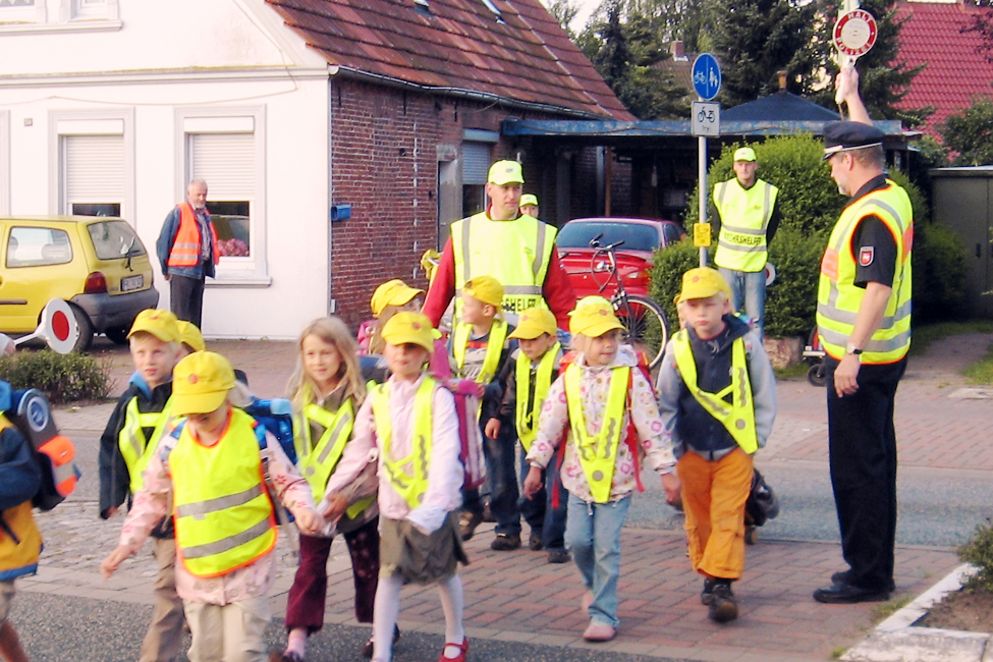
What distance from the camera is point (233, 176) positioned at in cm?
2052

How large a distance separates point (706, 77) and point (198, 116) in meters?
7.95

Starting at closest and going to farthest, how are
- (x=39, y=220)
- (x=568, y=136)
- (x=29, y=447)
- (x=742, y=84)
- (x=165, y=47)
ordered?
(x=29, y=447), (x=39, y=220), (x=165, y=47), (x=568, y=136), (x=742, y=84)

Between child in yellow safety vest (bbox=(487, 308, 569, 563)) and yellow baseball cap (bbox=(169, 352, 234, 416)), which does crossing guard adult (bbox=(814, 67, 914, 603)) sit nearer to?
child in yellow safety vest (bbox=(487, 308, 569, 563))

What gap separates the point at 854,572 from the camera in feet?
22.0

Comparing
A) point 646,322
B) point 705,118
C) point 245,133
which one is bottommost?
point 646,322

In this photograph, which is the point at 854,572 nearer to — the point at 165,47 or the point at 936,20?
the point at 165,47

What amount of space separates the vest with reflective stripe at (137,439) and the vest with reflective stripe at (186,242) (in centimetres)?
1032

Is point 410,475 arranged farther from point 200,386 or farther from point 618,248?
point 618,248

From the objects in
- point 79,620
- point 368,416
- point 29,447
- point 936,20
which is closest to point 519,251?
point 368,416

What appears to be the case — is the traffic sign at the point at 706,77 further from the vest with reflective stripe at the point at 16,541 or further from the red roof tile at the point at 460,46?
the vest with reflective stripe at the point at 16,541

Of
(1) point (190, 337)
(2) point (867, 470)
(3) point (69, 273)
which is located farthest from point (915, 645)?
(3) point (69, 273)

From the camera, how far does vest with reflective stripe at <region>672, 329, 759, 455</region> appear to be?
6.55 meters

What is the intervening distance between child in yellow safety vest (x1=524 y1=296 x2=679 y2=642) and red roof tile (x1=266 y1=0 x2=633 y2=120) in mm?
14168

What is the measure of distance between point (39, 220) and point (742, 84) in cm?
1938
